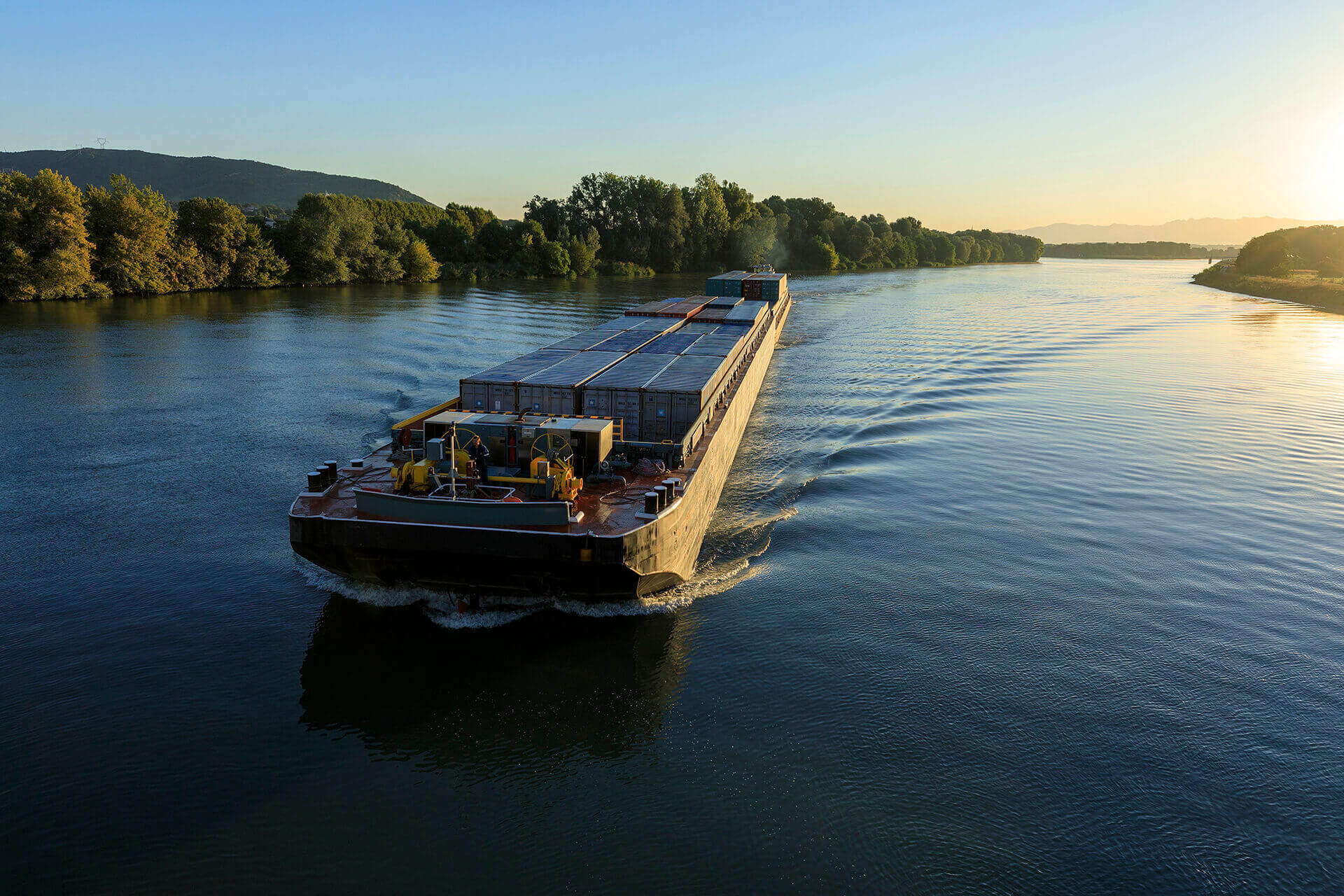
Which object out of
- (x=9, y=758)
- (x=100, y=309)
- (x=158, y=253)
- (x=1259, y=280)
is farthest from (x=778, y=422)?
(x=1259, y=280)

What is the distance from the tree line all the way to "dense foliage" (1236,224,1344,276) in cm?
5712

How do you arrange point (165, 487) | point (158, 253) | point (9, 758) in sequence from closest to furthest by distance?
point (9, 758) < point (165, 487) < point (158, 253)

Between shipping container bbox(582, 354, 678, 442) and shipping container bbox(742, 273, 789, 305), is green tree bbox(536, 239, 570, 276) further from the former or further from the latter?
shipping container bbox(582, 354, 678, 442)

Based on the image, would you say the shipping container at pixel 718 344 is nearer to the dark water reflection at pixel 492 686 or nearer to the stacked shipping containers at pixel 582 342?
the stacked shipping containers at pixel 582 342

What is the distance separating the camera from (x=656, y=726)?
12125 mm

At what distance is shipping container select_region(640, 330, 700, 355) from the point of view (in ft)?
86.9

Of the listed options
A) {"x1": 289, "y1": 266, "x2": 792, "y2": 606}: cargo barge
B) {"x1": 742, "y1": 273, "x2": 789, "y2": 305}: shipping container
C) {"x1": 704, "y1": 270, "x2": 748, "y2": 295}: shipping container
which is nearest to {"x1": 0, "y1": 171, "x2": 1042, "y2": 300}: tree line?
{"x1": 704, "y1": 270, "x2": 748, "y2": 295}: shipping container

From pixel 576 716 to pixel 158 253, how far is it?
76336 mm

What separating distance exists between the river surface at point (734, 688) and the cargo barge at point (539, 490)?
1.19 metres

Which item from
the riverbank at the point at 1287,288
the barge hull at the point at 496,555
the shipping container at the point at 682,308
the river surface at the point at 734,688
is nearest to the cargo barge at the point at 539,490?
the barge hull at the point at 496,555

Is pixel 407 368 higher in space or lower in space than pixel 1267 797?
higher

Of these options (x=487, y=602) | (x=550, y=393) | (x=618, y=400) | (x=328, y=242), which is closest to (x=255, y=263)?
(x=328, y=242)

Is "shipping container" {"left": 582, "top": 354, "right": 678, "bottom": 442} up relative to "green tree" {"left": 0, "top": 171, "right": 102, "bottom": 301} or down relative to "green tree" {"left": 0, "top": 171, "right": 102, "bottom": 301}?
down

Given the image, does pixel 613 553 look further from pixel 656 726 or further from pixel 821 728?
pixel 821 728
